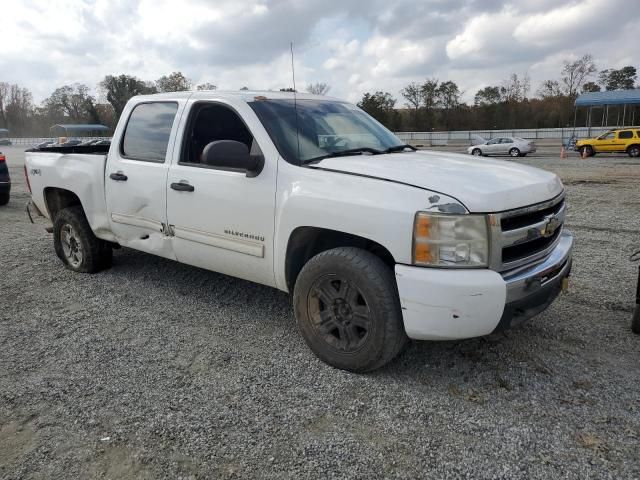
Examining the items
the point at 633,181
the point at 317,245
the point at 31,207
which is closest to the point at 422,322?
the point at 317,245

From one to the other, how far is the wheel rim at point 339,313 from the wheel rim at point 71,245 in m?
3.34

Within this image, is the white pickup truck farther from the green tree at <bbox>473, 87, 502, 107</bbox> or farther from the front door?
the green tree at <bbox>473, 87, 502, 107</bbox>

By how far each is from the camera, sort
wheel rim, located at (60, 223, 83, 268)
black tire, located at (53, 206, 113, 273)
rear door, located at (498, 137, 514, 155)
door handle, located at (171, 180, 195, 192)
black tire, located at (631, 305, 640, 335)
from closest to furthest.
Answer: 1. black tire, located at (631, 305, 640, 335)
2. door handle, located at (171, 180, 195, 192)
3. black tire, located at (53, 206, 113, 273)
4. wheel rim, located at (60, 223, 83, 268)
5. rear door, located at (498, 137, 514, 155)

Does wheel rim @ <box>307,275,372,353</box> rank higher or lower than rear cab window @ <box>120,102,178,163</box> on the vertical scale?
A: lower

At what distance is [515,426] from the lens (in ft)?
9.11

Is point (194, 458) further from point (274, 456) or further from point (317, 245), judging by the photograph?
point (317, 245)

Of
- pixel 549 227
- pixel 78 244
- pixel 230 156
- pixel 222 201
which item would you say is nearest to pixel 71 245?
pixel 78 244

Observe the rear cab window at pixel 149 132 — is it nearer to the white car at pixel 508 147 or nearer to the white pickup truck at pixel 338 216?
the white pickup truck at pixel 338 216

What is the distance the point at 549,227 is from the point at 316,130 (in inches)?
70.9

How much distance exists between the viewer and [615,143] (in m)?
26.7

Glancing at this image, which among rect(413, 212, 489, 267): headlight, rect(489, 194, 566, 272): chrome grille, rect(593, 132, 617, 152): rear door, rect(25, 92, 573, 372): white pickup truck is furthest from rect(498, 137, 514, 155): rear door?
rect(413, 212, 489, 267): headlight

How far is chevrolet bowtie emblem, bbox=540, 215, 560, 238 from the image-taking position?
10.7 feet

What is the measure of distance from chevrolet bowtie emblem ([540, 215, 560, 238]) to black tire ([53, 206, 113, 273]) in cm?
442

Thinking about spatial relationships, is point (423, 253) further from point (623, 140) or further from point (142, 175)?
point (623, 140)
